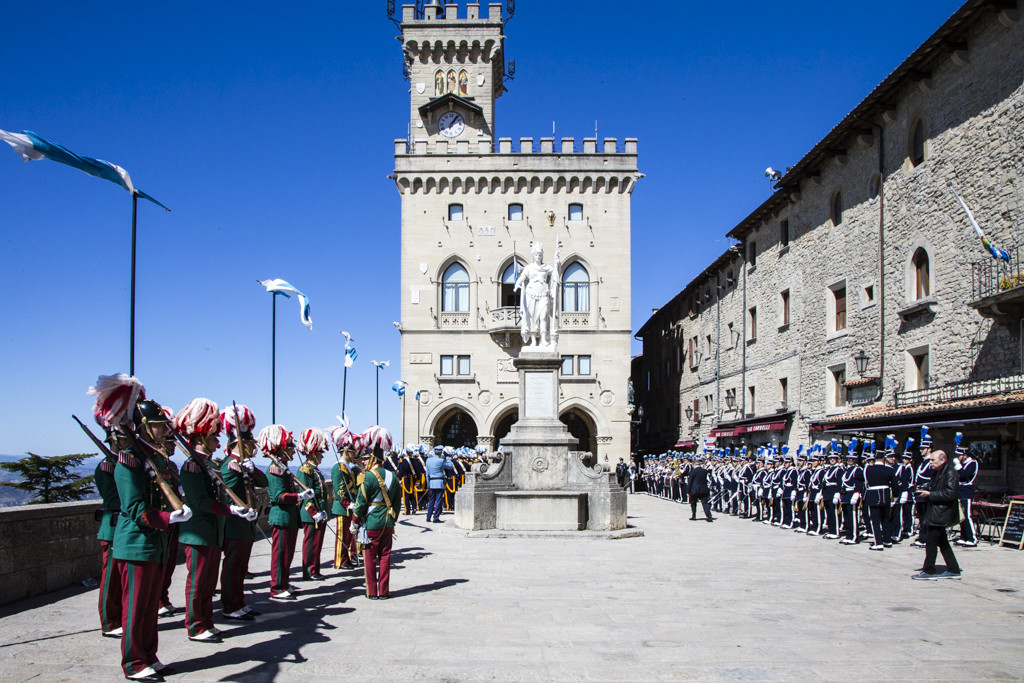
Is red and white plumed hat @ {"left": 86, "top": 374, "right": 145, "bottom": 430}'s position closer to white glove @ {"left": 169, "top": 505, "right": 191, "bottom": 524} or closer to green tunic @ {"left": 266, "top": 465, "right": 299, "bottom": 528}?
white glove @ {"left": 169, "top": 505, "right": 191, "bottom": 524}

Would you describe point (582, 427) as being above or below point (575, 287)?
below

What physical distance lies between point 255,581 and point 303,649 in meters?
4.70

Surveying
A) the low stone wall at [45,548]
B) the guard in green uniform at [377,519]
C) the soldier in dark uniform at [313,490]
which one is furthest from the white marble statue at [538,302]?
the low stone wall at [45,548]

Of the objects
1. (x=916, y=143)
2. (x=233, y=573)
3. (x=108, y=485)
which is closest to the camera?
(x=108, y=485)

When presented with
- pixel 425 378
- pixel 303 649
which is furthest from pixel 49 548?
pixel 425 378

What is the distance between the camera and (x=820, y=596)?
34.5 ft

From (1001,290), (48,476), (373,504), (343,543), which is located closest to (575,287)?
(48,476)

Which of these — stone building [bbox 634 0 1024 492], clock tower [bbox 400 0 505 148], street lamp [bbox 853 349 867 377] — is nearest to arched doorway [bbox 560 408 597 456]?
stone building [bbox 634 0 1024 492]

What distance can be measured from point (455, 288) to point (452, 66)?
13788mm

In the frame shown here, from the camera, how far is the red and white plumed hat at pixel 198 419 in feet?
25.7

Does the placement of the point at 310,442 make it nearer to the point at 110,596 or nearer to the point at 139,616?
the point at 110,596

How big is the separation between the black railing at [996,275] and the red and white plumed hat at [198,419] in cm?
1612

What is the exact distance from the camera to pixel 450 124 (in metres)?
49.4

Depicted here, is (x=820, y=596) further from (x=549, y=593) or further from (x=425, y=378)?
(x=425, y=378)
